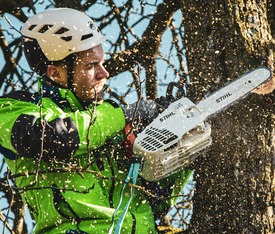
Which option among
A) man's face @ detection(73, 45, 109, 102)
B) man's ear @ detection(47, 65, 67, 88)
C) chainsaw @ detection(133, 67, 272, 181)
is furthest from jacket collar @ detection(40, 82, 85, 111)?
chainsaw @ detection(133, 67, 272, 181)

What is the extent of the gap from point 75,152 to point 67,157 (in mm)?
47

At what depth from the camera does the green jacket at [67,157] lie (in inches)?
115

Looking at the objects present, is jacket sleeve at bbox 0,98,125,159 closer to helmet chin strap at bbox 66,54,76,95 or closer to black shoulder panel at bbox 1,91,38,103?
black shoulder panel at bbox 1,91,38,103

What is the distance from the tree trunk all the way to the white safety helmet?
25.1 inches

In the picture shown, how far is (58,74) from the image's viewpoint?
349cm

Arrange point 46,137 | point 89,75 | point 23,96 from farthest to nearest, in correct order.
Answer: point 89,75, point 23,96, point 46,137

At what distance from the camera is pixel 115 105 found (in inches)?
123

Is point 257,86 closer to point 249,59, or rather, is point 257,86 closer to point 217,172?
point 249,59

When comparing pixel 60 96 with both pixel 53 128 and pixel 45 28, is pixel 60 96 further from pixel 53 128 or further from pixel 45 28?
pixel 45 28

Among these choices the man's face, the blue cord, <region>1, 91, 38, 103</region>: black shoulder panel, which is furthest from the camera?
the man's face

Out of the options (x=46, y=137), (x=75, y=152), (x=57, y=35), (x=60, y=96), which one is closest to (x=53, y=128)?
(x=46, y=137)

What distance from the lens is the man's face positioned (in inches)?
Answer: 131

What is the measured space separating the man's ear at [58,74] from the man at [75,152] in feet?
0.07

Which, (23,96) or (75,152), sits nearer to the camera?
(75,152)
